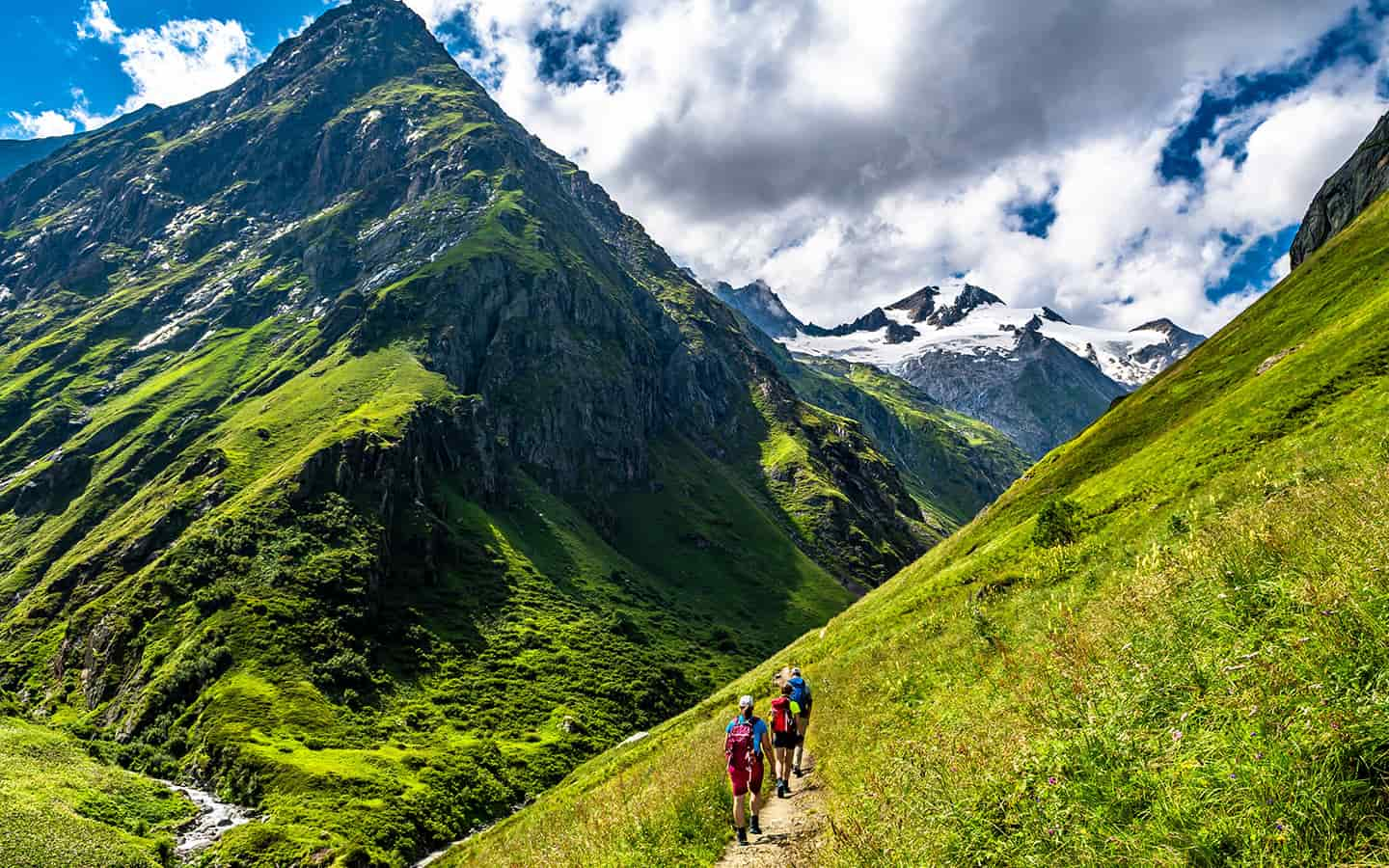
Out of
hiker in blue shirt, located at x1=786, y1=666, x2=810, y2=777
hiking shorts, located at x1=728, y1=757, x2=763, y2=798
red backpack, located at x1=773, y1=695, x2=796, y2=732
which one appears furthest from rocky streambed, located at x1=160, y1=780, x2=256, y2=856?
hiking shorts, located at x1=728, y1=757, x2=763, y2=798

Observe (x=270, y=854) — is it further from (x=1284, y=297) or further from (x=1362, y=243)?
(x=1362, y=243)

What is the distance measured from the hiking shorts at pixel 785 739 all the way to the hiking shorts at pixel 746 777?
2.55 metres

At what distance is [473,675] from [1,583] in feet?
415

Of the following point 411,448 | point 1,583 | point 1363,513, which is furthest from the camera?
point 411,448

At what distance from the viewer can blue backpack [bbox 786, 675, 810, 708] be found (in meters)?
20.7

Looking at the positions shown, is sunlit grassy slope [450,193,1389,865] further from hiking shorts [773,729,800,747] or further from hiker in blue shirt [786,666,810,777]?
hiking shorts [773,729,800,747]

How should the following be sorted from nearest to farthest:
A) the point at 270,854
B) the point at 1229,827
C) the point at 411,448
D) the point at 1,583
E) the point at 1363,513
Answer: the point at 1229,827 → the point at 1363,513 → the point at 270,854 → the point at 1,583 → the point at 411,448

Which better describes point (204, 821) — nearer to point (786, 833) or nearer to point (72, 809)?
point (72, 809)

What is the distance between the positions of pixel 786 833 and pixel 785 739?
12.8ft

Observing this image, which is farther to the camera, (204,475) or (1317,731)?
(204,475)

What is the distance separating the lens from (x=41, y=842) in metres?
54.5

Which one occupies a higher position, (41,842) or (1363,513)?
(41,842)

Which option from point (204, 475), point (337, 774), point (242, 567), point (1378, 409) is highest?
point (204, 475)

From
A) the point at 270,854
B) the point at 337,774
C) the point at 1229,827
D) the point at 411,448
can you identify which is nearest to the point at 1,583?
the point at 411,448
